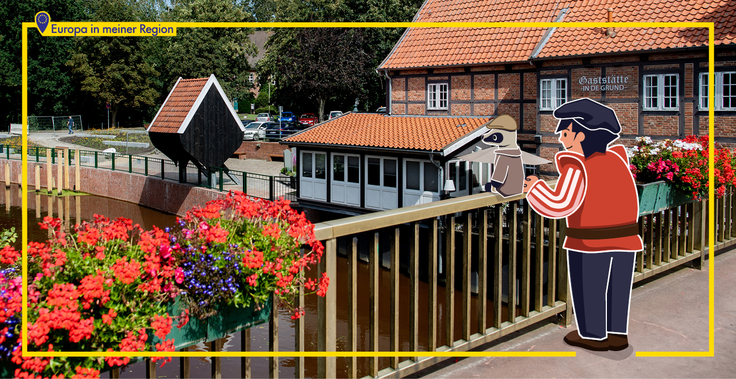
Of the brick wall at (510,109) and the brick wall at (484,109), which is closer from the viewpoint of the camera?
the brick wall at (510,109)

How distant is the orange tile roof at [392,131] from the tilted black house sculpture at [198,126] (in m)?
3.39

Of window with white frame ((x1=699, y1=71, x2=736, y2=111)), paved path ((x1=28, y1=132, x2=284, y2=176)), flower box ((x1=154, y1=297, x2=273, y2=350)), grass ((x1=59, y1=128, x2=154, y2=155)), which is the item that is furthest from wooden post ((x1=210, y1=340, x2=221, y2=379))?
grass ((x1=59, y1=128, x2=154, y2=155))

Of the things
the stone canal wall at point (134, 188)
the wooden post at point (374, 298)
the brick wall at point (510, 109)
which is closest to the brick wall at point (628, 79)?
the brick wall at point (510, 109)

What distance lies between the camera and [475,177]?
20.2 m

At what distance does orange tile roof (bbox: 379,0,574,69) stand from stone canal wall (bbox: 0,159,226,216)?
921 cm

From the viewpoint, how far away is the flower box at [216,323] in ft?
8.84

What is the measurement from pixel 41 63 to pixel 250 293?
5539 centimetres

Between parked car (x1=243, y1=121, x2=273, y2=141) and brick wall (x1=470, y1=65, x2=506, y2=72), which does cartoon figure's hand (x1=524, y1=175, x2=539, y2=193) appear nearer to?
brick wall (x1=470, y1=65, x2=506, y2=72)

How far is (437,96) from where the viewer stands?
2395 centimetres

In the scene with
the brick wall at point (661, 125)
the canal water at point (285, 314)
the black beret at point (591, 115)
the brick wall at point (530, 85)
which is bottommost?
the canal water at point (285, 314)

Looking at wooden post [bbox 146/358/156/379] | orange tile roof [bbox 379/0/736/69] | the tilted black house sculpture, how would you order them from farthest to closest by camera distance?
the tilted black house sculpture < orange tile roof [bbox 379/0/736/69] < wooden post [bbox 146/358/156/379]

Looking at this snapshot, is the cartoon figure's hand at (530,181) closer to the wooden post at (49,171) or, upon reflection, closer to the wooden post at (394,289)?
the wooden post at (394,289)

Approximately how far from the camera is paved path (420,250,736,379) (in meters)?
3.67

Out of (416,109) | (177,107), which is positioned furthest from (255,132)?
(416,109)
